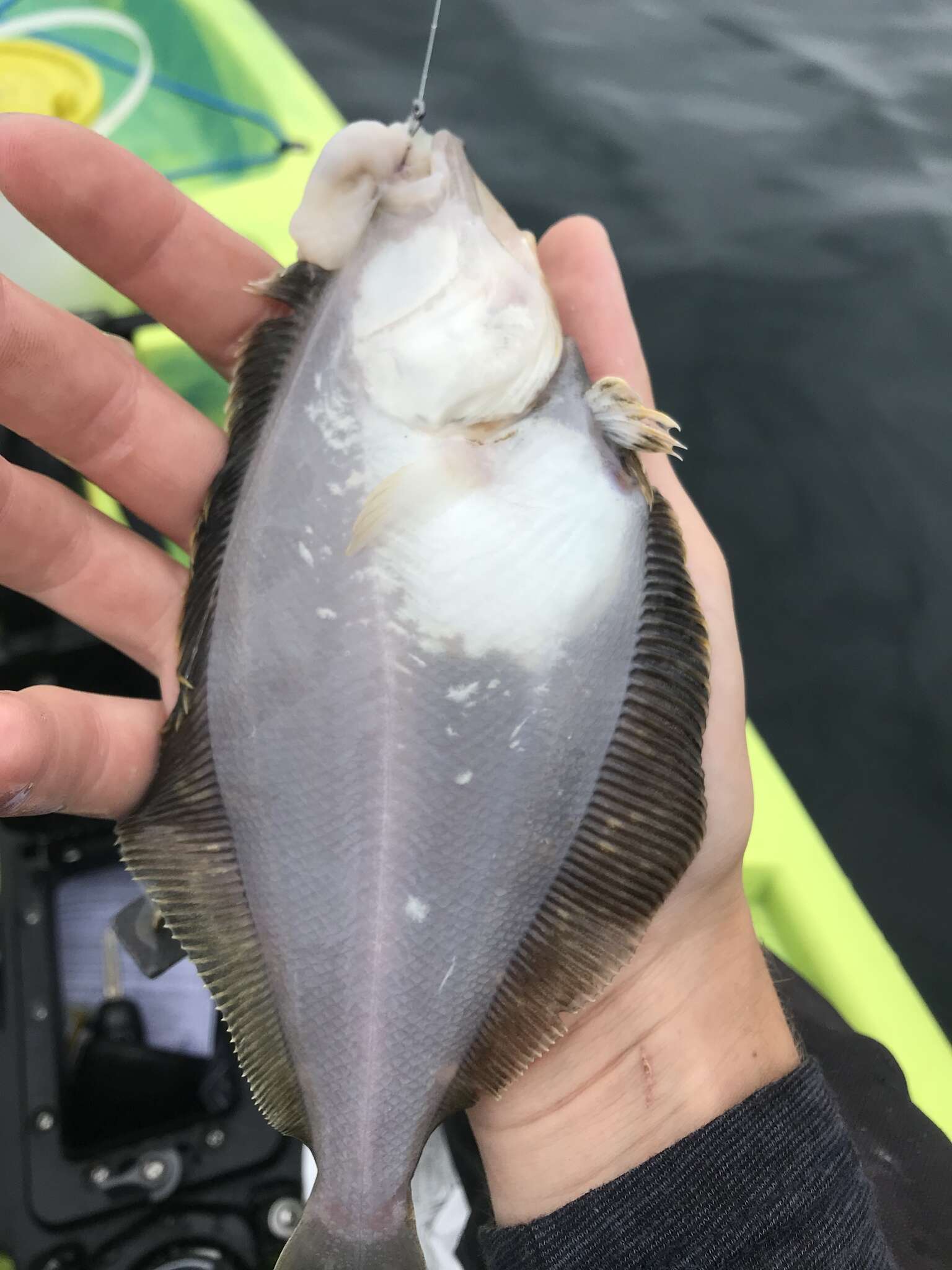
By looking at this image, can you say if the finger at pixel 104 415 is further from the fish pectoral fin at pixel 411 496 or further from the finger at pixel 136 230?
the fish pectoral fin at pixel 411 496

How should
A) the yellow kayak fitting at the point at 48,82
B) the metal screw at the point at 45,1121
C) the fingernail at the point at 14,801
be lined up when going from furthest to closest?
the yellow kayak fitting at the point at 48,82 < the metal screw at the point at 45,1121 < the fingernail at the point at 14,801

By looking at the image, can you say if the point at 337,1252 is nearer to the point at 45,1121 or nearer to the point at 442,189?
the point at 45,1121

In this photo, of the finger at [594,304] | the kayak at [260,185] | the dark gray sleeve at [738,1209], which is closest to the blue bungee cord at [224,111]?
the kayak at [260,185]

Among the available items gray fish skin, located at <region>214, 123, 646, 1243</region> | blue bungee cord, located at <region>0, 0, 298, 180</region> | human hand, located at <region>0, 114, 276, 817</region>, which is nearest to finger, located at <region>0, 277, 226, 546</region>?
human hand, located at <region>0, 114, 276, 817</region>

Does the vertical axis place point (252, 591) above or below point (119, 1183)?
above

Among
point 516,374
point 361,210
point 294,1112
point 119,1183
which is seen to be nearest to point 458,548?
point 516,374

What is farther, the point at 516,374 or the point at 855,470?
the point at 855,470

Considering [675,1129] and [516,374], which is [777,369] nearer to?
[516,374]

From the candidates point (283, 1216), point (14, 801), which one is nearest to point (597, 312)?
point (14, 801)
